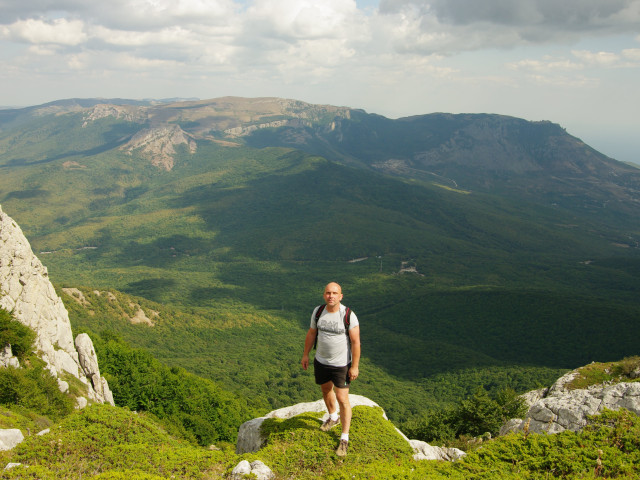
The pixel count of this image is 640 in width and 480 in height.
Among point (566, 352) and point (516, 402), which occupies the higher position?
point (516, 402)

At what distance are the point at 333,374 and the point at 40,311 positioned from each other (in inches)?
1495

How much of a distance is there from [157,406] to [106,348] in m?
11.6

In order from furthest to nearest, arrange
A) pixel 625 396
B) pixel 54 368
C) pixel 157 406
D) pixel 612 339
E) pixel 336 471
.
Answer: pixel 612 339 → pixel 157 406 → pixel 54 368 → pixel 625 396 → pixel 336 471

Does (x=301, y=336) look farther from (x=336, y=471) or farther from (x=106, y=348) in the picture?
(x=336, y=471)

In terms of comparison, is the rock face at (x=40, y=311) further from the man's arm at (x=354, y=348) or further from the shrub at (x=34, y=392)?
the man's arm at (x=354, y=348)

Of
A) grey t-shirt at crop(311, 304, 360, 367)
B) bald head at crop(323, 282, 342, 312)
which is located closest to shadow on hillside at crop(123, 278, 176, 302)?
grey t-shirt at crop(311, 304, 360, 367)

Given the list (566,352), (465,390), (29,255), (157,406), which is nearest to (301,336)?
(465,390)

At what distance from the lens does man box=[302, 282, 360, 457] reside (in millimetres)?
14750

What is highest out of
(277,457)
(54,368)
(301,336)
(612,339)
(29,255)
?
(29,255)

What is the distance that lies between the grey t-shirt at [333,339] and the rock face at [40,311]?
32904 millimetres

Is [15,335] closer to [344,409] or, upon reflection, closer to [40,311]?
[40,311]

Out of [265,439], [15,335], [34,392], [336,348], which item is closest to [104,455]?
[265,439]

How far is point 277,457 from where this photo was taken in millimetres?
14812

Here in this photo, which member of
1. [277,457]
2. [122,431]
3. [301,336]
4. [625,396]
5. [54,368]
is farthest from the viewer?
[301,336]
